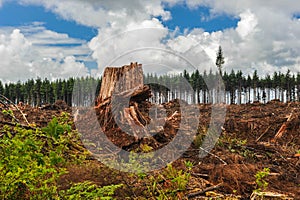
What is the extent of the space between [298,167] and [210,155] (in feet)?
5.55

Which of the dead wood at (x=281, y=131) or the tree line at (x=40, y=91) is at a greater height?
the tree line at (x=40, y=91)

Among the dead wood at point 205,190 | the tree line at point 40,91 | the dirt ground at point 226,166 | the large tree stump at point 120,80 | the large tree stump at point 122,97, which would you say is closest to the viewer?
the dead wood at point 205,190

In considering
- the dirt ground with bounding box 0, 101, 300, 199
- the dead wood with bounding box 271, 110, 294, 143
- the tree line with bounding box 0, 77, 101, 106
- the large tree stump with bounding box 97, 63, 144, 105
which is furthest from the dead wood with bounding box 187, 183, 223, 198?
the tree line with bounding box 0, 77, 101, 106

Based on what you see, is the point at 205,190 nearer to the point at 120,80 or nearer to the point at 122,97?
the point at 122,97

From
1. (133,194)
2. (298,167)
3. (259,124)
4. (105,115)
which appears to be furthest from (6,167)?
(259,124)

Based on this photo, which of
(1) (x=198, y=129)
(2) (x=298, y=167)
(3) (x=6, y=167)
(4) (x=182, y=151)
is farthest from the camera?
(1) (x=198, y=129)

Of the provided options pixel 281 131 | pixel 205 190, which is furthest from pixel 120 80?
pixel 281 131

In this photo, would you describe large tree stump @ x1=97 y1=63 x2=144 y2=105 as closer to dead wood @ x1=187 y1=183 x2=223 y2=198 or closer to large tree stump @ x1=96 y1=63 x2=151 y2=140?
large tree stump @ x1=96 y1=63 x2=151 y2=140

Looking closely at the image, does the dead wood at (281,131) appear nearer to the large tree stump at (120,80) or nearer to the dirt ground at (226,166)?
the dirt ground at (226,166)

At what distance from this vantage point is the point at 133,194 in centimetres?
484

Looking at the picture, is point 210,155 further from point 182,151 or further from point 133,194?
point 133,194

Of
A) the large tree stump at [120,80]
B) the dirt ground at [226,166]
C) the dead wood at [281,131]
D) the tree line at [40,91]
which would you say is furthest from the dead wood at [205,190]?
the tree line at [40,91]

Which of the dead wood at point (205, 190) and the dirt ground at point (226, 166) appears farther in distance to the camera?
the dirt ground at point (226, 166)

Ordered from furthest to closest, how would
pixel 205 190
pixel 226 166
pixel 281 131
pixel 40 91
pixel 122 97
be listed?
pixel 40 91
pixel 281 131
pixel 122 97
pixel 226 166
pixel 205 190
